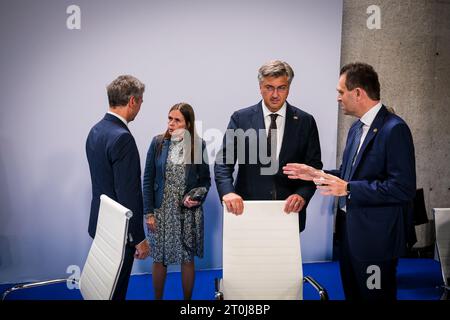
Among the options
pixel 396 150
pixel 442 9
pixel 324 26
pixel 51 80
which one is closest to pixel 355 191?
pixel 396 150

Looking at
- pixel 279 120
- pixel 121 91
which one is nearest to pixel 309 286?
pixel 279 120

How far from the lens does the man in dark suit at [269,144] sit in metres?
2.56

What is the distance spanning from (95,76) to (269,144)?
1680mm

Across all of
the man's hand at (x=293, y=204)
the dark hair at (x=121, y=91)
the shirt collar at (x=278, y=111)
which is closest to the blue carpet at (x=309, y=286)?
the man's hand at (x=293, y=204)

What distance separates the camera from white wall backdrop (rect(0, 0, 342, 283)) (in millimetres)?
3324

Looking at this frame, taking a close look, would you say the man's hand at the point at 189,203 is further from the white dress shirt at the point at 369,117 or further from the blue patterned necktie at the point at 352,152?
the white dress shirt at the point at 369,117

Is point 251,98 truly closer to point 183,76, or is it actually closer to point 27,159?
point 183,76

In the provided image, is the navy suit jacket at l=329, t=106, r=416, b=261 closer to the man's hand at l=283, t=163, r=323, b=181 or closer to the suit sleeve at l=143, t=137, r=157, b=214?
the man's hand at l=283, t=163, r=323, b=181

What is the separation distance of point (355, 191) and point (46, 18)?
2.74 m

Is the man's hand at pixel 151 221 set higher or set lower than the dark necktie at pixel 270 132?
lower

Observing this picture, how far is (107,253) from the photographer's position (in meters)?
1.82

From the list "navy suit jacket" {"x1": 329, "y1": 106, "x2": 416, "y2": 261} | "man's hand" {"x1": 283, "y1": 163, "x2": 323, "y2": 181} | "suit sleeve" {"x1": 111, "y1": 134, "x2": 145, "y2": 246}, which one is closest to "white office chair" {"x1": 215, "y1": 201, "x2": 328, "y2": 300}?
"man's hand" {"x1": 283, "y1": 163, "x2": 323, "y2": 181}

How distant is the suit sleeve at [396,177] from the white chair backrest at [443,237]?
541 mm

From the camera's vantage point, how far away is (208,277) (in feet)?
11.9
